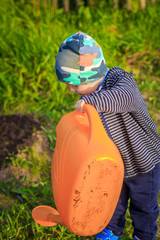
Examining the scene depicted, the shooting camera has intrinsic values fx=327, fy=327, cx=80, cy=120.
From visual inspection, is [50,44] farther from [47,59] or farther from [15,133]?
[15,133]

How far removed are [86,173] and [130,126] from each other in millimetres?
346

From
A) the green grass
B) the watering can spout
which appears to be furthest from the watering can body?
the green grass

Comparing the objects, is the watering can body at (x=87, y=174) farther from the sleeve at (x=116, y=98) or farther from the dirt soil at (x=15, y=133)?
the dirt soil at (x=15, y=133)

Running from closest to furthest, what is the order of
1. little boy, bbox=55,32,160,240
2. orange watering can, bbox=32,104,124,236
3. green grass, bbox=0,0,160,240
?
orange watering can, bbox=32,104,124,236, little boy, bbox=55,32,160,240, green grass, bbox=0,0,160,240

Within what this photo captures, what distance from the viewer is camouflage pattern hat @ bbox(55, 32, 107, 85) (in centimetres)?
135

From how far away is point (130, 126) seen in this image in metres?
1.46

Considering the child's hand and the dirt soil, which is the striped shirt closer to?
the child's hand

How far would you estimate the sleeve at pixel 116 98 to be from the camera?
131 cm

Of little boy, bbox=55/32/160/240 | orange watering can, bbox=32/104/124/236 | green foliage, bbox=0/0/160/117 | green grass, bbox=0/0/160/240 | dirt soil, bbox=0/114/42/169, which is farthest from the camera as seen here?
green foliage, bbox=0/0/160/117

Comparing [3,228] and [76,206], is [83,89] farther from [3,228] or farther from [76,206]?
[3,228]

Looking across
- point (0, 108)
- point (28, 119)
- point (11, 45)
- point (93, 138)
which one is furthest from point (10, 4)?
point (93, 138)

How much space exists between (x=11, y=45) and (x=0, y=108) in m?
0.67

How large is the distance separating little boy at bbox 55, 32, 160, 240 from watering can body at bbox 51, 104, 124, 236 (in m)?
0.10

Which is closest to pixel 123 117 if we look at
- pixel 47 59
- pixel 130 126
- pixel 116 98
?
Result: pixel 130 126
